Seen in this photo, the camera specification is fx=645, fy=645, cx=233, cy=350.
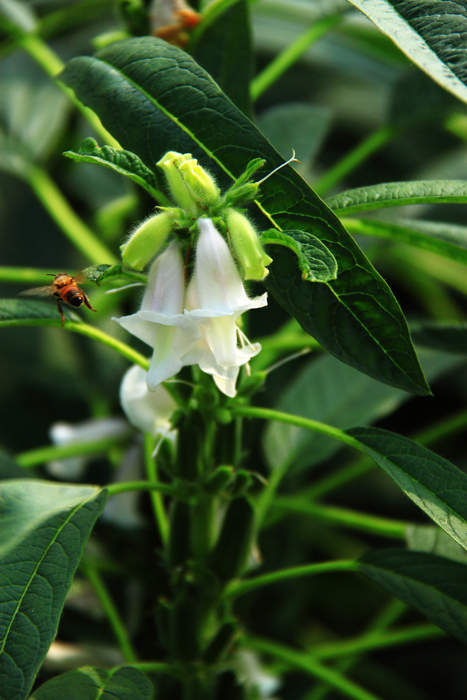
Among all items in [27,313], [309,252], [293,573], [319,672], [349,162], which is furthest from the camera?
[349,162]

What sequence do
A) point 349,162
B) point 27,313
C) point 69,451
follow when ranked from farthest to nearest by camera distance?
point 349,162
point 69,451
point 27,313

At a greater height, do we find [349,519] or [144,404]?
[144,404]

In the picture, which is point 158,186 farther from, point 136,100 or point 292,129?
point 292,129

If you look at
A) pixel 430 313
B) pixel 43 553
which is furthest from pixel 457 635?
pixel 430 313

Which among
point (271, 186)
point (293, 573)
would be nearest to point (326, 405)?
point (293, 573)

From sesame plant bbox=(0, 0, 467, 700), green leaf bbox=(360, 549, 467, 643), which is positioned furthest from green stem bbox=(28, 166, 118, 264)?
green leaf bbox=(360, 549, 467, 643)

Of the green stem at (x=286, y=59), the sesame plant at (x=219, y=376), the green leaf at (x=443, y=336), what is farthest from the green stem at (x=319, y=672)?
the green stem at (x=286, y=59)

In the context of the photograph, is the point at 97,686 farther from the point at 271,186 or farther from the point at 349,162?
the point at 349,162

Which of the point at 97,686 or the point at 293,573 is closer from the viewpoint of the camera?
the point at 97,686
